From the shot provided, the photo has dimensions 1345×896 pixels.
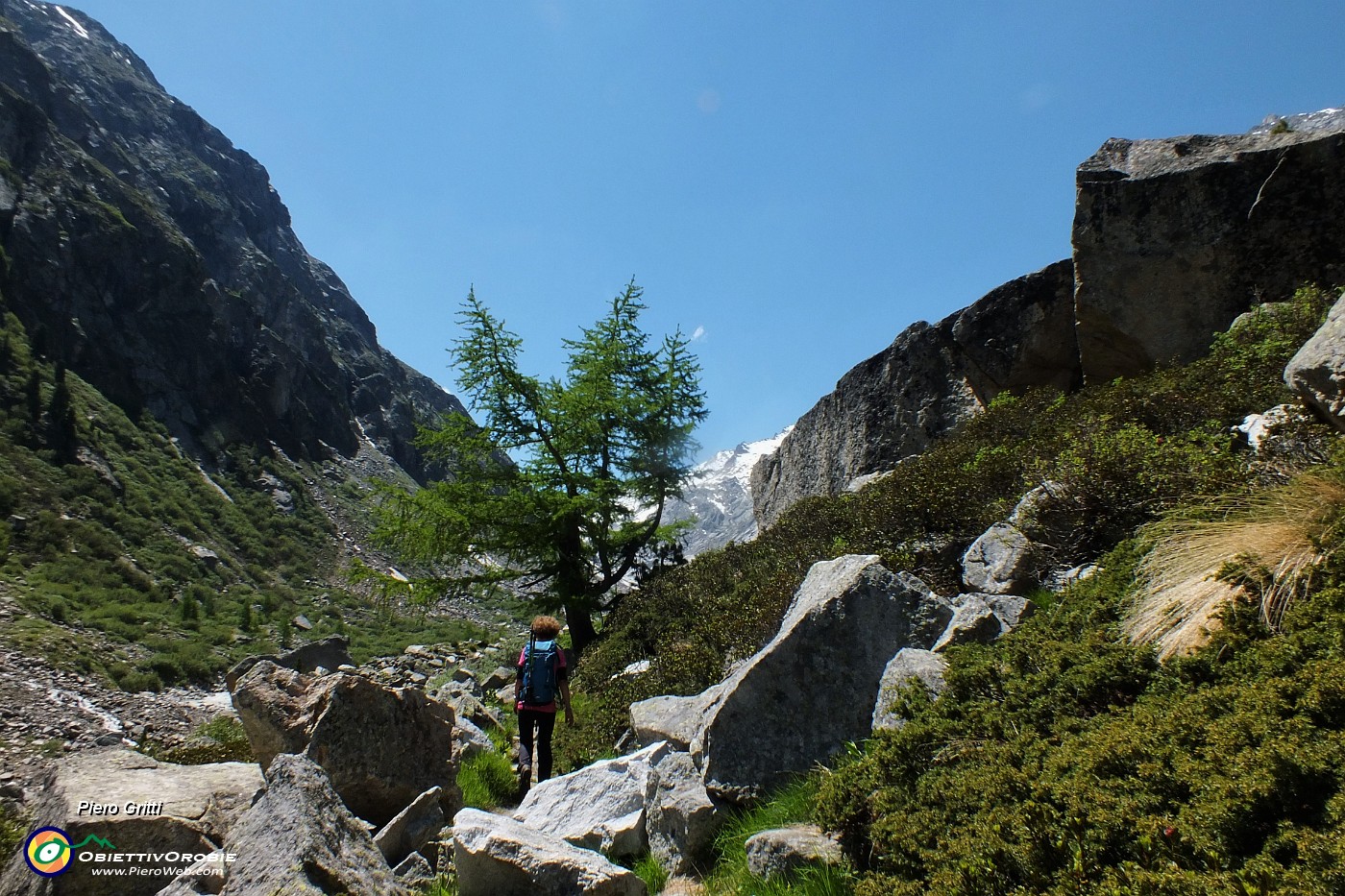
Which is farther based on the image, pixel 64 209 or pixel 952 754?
pixel 64 209

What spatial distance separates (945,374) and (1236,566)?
394 inches

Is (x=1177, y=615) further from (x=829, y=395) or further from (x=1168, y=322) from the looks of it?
(x=829, y=395)

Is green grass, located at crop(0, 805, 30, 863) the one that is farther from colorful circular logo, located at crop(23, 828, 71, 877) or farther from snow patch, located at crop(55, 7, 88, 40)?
snow patch, located at crop(55, 7, 88, 40)

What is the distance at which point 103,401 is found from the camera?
75.8 metres

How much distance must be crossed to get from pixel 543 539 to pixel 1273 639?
1269 cm

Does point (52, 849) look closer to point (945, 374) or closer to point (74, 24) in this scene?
point (945, 374)

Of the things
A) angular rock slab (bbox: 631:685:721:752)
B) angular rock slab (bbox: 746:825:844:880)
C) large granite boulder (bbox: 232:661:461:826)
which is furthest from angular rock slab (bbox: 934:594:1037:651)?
large granite boulder (bbox: 232:661:461:826)

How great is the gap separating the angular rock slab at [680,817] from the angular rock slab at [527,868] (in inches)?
19.2

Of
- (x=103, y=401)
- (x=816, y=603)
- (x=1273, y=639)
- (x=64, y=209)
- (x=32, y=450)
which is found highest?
(x=64, y=209)

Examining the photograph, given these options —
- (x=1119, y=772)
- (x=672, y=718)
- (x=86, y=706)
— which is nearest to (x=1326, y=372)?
(x=1119, y=772)

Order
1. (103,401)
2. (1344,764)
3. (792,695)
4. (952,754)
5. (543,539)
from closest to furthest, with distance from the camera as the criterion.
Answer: (1344,764), (952,754), (792,695), (543,539), (103,401)

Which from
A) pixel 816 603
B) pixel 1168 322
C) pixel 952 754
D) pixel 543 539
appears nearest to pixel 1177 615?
pixel 952 754

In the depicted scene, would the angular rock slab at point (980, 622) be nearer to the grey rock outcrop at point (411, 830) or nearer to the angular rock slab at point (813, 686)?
the angular rock slab at point (813, 686)

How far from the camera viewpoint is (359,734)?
5848mm
